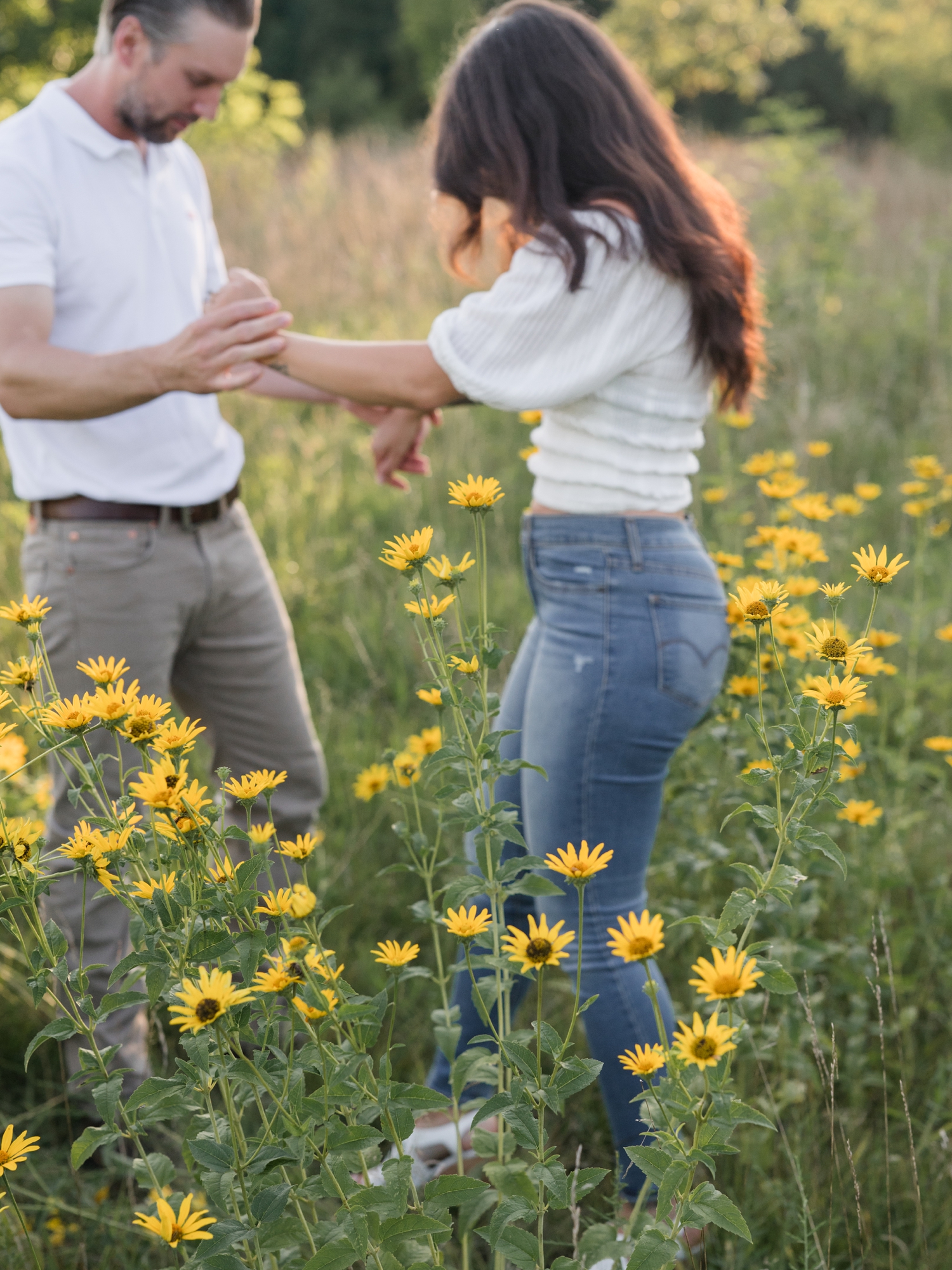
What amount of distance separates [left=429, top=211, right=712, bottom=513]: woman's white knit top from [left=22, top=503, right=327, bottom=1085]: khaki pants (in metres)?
0.75

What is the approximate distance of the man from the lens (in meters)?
1.87

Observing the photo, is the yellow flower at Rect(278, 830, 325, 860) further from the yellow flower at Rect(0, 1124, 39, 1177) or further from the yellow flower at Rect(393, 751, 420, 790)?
the yellow flower at Rect(0, 1124, 39, 1177)

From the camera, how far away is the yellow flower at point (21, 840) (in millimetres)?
1085

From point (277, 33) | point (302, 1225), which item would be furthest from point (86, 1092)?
point (277, 33)

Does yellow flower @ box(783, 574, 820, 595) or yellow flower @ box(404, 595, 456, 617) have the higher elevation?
yellow flower @ box(404, 595, 456, 617)

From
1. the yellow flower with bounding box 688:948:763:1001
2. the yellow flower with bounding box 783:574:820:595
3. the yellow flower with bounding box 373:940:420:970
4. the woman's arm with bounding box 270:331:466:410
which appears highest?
the woman's arm with bounding box 270:331:466:410

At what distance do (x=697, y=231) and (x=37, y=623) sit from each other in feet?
3.66

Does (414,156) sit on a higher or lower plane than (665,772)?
higher

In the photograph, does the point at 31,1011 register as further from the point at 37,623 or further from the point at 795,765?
the point at 795,765

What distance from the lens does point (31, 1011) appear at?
2.27m

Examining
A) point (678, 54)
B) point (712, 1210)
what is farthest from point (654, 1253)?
point (678, 54)

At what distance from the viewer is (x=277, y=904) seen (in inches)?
43.8

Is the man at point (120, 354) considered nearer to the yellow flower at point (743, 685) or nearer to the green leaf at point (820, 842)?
the yellow flower at point (743, 685)

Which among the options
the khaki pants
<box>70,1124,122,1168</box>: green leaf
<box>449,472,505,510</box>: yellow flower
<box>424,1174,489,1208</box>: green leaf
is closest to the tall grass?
the khaki pants
